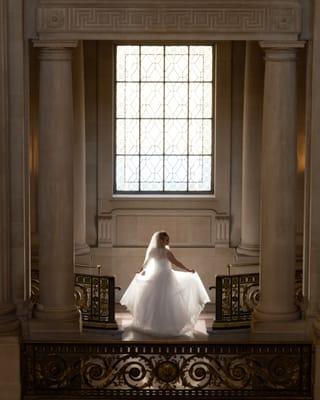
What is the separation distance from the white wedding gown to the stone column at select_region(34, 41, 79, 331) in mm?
2421

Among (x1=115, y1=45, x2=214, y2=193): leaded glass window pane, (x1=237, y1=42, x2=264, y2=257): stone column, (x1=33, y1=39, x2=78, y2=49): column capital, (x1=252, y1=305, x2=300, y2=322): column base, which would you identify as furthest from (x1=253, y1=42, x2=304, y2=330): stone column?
(x1=115, y1=45, x2=214, y2=193): leaded glass window pane

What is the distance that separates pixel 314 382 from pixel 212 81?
8414mm

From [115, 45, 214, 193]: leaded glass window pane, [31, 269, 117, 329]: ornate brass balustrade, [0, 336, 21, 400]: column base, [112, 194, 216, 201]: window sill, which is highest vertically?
[115, 45, 214, 193]: leaded glass window pane

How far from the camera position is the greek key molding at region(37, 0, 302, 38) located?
52.0 ft

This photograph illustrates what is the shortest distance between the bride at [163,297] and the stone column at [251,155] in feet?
8.49

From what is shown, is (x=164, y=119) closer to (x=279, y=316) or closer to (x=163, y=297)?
(x=163, y=297)

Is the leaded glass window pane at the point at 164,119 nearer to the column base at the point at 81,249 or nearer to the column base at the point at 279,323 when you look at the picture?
the column base at the point at 81,249

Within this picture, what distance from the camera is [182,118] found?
2256 centimetres

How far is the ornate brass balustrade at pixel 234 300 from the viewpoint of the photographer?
60.8 feet

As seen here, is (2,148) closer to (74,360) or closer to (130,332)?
(74,360)

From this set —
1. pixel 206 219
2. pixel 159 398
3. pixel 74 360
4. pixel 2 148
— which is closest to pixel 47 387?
pixel 74 360

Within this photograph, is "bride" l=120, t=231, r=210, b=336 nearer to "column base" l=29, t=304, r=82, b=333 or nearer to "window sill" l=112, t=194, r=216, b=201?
"column base" l=29, t=304, r=82, b=333

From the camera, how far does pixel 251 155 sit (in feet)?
70.7

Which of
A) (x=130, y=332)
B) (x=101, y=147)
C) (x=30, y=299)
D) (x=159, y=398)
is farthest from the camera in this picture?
(x=101, y=147)
